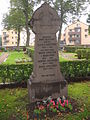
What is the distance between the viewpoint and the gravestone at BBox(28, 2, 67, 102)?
5.49m

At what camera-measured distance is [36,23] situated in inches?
216

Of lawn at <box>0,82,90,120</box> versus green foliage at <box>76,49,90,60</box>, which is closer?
lawn at <box>0,82,90,120</box>

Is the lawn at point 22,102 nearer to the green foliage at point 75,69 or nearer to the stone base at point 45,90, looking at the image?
the stone base at point 45,90

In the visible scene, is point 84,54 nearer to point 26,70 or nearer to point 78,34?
point 26,70

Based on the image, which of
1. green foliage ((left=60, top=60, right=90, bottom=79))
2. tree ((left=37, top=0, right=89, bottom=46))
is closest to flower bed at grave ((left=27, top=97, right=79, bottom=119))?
green foliage ((left=60, top=60, right=90, bottom=79))

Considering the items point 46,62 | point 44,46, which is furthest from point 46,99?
point 44,46

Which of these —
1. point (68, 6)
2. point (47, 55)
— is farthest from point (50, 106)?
point (68, 6)

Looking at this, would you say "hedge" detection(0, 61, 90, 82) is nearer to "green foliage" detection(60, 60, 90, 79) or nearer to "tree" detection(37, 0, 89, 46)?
"green foliage" detection(60, 60, 90, 79)

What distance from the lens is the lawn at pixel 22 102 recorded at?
4.63 metres

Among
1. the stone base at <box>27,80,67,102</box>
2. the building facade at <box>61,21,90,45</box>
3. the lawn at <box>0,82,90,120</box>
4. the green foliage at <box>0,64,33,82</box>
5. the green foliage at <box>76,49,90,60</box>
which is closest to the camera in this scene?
the lawn at <box>0,82,90,120</box>

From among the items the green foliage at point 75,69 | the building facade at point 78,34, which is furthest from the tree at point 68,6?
the building facade at point 78,34

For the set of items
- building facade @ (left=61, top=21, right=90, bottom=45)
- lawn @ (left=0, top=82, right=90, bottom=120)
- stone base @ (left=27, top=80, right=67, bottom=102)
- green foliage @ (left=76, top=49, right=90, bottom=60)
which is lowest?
lawn @ (left=0, top=82, right=90, bottom=120)

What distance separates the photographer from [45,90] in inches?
218

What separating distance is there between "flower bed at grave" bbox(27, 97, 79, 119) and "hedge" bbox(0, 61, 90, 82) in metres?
2.68
